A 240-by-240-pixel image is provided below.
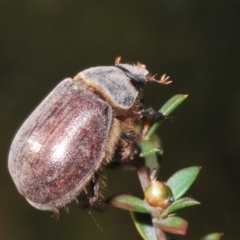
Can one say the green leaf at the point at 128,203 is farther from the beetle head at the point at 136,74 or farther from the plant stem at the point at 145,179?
the beetle head at the point at 136,74

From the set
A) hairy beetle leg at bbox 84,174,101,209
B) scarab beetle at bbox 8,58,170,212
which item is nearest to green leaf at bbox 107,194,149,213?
scarab beetle at bbox 8,58,170,212

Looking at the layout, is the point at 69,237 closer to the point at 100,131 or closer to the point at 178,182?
the point at 100,131

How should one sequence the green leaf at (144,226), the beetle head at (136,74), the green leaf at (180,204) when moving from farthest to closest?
the beetle head at (136,74) → the green leaf at (144,226) → the green leaf at (180,204)

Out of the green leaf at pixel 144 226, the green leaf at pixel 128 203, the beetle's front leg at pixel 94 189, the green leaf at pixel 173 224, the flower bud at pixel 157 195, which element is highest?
the flower bud at pixel 157 195

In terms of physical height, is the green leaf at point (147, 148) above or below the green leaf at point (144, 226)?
above

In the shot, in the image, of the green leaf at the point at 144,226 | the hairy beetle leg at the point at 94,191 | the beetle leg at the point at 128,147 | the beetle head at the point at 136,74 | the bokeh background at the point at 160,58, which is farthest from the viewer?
the bokeh background at the point at 160,58

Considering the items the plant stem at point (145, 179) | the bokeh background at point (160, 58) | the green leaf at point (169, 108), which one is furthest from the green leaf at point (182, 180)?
the bokeh background at point (160, 58)

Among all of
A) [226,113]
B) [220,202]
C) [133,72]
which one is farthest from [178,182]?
[226,113]

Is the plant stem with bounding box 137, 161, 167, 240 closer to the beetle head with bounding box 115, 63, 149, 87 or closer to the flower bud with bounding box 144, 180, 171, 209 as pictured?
the flower bud with bounding box 144, 180, 171, 209

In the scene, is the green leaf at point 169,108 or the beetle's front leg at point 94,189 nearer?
the green leaf at point 169,108
